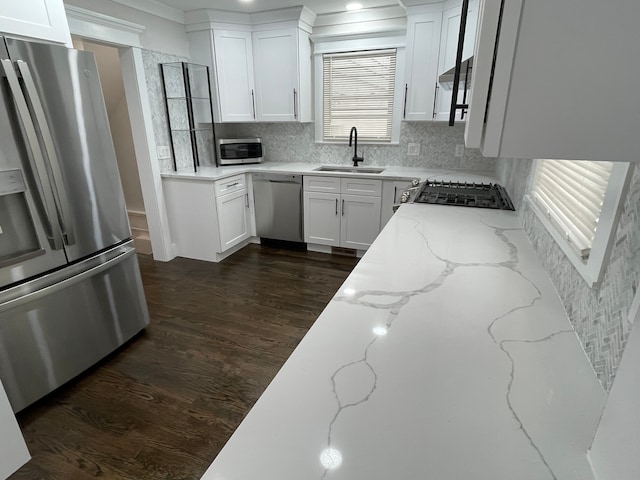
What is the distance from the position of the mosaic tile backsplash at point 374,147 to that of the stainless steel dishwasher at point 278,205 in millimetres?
665

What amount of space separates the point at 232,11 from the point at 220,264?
8.47ft

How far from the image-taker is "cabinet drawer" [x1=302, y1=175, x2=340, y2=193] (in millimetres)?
3531

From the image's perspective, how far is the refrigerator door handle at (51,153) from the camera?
1.55 metres

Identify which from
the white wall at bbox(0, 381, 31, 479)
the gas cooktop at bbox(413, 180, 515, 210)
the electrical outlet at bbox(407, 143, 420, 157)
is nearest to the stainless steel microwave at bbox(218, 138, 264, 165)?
the electrical outlet at bbox(407, 143, 420, 157)

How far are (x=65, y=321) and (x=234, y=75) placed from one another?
2.93 meters

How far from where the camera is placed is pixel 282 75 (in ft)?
12.1

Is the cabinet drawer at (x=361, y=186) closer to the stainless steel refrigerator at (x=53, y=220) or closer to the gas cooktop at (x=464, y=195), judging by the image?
the gas cooktop at (x=464, y=195)

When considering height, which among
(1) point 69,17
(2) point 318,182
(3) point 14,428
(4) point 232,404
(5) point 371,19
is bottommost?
Answer: (4) point 232,404

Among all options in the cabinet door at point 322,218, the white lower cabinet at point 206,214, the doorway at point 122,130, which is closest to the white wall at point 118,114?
the doorway at point 122,130

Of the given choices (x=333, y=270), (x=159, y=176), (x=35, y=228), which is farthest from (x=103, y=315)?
(x=333, y=270)

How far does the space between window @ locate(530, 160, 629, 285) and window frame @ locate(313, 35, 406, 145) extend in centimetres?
249

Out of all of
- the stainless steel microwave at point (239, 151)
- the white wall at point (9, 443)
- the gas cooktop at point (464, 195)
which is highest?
the stainless steel microwave at point (239, 151)

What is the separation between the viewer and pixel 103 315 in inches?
81.1

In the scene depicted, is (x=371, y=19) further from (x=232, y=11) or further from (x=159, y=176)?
(x=159, y=176)
